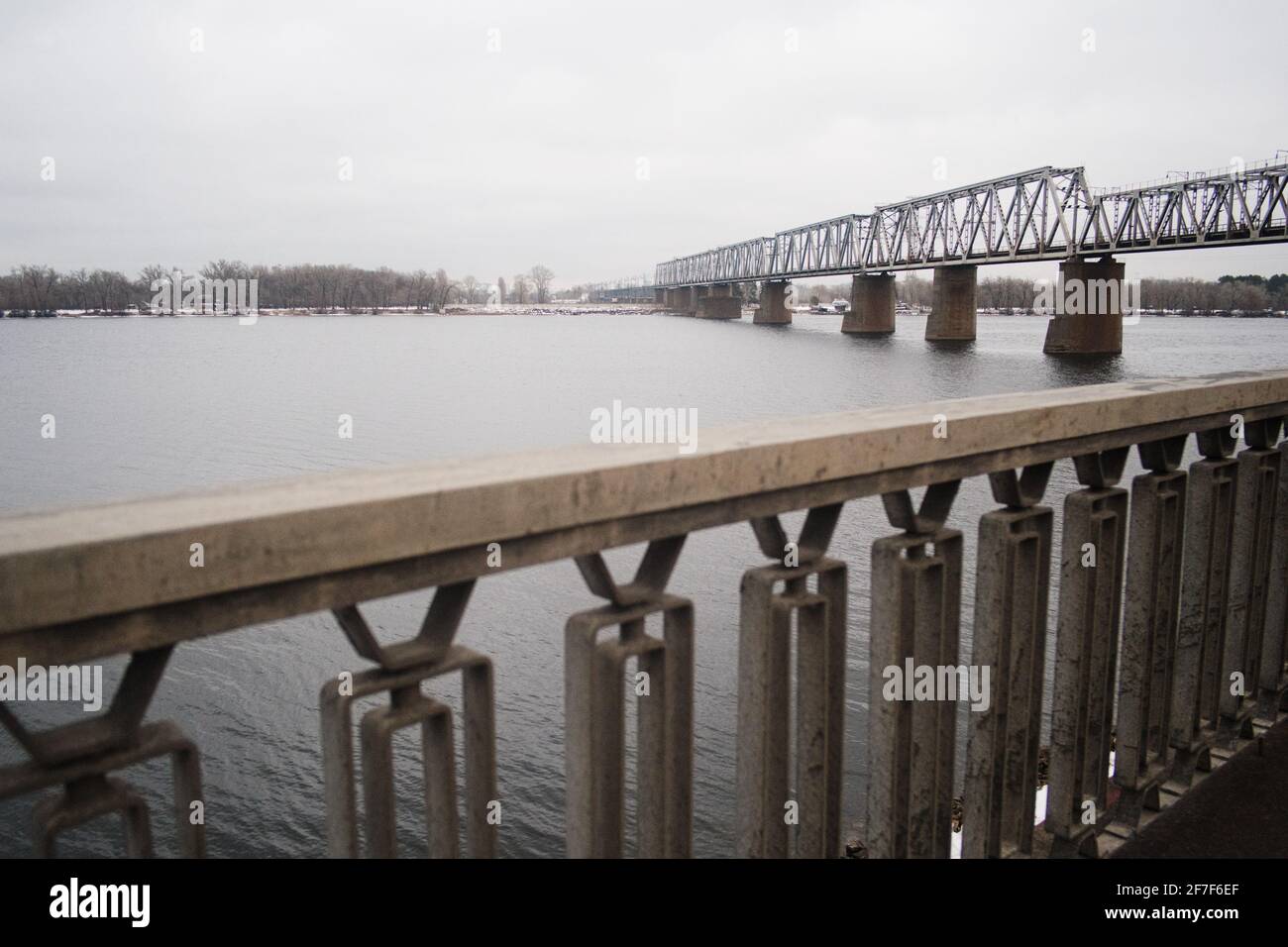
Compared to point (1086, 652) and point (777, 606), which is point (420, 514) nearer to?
point (777, 606)

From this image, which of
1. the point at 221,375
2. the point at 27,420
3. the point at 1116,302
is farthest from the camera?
the point at 1116,302

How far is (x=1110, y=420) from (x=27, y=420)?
33230 millimetres

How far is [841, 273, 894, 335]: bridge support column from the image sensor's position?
80.9 meters

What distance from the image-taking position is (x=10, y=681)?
106 cm

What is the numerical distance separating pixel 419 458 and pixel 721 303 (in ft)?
428

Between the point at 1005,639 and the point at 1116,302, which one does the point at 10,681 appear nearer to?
the point at 1005,639

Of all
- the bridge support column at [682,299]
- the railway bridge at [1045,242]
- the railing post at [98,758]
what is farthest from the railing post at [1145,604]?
the bridge support column at [682,299]

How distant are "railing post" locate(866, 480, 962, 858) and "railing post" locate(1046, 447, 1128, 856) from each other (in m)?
0.56

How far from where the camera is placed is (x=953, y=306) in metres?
66.8

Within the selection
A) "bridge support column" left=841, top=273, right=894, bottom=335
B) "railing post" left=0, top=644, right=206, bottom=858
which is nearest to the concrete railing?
"railing post" left=0, top=644, right=206, bottom=858

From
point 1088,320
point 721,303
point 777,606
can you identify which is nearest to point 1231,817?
point 777,606

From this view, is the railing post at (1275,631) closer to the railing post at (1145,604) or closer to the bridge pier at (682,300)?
the railing post at (1145,604)

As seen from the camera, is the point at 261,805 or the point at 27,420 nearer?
the point at 261,805
